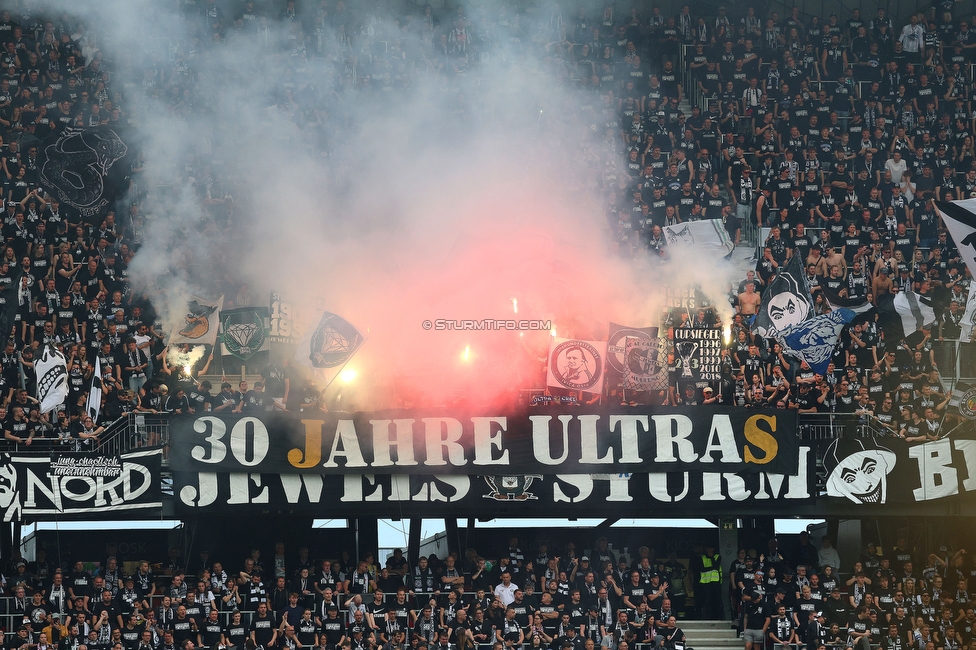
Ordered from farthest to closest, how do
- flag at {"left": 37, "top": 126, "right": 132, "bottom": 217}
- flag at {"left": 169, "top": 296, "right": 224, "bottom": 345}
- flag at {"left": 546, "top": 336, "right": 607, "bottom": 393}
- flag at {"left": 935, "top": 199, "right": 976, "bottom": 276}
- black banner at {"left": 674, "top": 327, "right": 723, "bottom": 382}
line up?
flag at {"left": 37, "top": 126, "right": 132, "bottom": 217}, flag at {"left": 169, "top": 296, "right": 224, "bottom": 345}, black banner at {"left": 674, "top": 327, "right": 723, "bottom": 382}, flag at {"left": 546, "top": 336, "right": 607, "bottom": 393}, flag at {"left": 935, "top": 199, "right": 976, "bottom": 276}

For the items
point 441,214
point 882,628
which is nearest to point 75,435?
point 441,214

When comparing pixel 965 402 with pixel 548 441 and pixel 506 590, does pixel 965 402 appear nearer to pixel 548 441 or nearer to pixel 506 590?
pixel 548 441

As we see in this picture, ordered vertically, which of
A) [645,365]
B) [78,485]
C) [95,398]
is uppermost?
[645,365]

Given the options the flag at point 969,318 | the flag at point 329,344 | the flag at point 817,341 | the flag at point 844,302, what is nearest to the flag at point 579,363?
the flag at point 329,344

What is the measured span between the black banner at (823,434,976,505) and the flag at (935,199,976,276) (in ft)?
10.4

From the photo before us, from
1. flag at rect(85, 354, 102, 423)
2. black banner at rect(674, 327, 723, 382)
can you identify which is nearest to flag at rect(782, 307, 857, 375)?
black banner at rect(674, 327, 723, 382)

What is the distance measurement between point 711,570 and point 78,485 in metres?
8.06

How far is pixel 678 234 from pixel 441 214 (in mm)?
3523

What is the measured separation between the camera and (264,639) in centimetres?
1523

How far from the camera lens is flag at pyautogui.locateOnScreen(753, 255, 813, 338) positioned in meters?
17.2

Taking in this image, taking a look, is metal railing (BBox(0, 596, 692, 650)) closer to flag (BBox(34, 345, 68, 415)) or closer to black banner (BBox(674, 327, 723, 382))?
flag (BBox(34, 345, 68, 415))

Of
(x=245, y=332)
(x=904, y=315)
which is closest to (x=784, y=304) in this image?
(x=904, y=315)

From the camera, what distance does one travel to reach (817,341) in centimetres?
1673

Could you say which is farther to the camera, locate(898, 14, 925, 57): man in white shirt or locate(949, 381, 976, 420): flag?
locate(898, 14, 925, 57): man in white shirt
